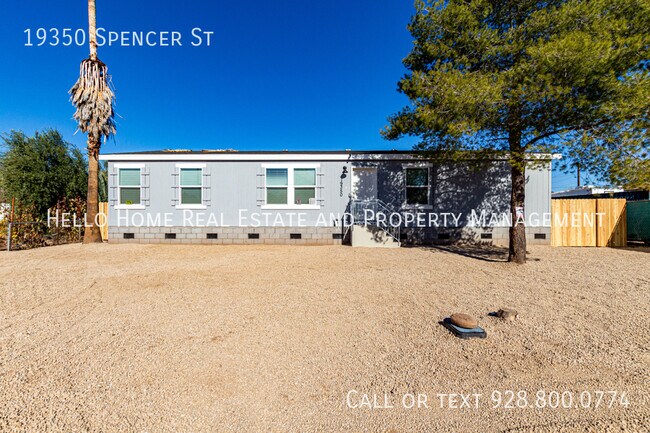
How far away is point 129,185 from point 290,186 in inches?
252

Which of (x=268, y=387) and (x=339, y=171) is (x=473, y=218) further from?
(x=268, y=387)

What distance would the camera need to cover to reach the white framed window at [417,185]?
9.80 metres

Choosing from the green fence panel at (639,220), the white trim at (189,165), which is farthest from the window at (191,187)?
the green fence panel at (639,220)

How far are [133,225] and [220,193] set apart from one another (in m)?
3.63

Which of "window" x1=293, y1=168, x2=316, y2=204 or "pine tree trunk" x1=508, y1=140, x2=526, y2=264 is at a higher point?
"window" x1=293, y1=168, x2=316, y2=204

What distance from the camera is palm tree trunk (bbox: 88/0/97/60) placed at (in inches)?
376

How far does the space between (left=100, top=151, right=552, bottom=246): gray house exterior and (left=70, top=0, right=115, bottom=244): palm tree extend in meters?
0.66

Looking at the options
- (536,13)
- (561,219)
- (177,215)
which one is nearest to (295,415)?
(536,13)

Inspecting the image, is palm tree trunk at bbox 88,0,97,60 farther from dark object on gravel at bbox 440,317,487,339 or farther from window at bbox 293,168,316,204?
dark object on gravel at bbox 440,317,487,339

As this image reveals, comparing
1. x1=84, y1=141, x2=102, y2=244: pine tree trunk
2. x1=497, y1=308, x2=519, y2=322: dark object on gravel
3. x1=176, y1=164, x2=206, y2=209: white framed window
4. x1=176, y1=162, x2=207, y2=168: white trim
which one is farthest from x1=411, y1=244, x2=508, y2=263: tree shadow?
x1=84, y1=141, x2=102, y2=244: pine tree trunk

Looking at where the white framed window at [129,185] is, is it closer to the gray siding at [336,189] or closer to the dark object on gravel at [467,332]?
the gray siding at [336,189]

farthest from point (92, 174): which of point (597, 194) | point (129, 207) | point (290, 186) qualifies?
point (597, 194)

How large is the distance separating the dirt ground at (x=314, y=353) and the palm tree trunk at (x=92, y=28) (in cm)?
924

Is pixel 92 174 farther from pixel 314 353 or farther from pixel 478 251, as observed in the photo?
pixel 478 251
